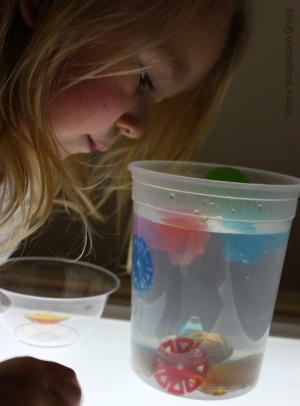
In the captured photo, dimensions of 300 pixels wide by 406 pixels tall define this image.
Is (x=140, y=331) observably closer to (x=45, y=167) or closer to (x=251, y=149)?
(x=45, y=167)

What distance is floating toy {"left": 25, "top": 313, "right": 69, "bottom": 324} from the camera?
683 millimetres

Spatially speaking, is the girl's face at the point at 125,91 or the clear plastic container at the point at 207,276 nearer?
the clear plastic container at the point at 207,276

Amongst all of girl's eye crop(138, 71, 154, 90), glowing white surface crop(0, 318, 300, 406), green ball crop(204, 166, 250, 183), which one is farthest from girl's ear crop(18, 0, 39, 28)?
glowing white surface crop(0, 318, 300, 406)

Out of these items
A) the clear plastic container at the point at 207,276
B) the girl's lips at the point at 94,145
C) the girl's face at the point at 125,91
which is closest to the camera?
the clear plastic container at the point at 207,276

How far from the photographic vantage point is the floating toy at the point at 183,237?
1.88 feet

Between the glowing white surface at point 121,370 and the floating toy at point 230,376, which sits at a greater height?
the floating toy at point 230,376

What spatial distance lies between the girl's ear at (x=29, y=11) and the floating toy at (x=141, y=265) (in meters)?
0.26

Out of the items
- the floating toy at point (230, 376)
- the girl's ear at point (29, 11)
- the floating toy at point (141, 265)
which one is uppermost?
the girl's ear at point (29, 11)

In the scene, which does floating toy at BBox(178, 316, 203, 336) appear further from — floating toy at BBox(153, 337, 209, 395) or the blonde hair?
the blonde hair

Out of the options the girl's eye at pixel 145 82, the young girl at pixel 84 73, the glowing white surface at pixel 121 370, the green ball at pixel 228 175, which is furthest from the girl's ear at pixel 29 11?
the glowing white surface at pixel 121 370

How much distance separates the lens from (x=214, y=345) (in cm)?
59

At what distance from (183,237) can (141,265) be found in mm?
68

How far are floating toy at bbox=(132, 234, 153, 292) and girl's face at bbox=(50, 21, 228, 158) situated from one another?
0.54 feet

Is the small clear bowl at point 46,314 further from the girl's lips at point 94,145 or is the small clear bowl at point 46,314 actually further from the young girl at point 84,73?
the girl's lips at point 94,145
